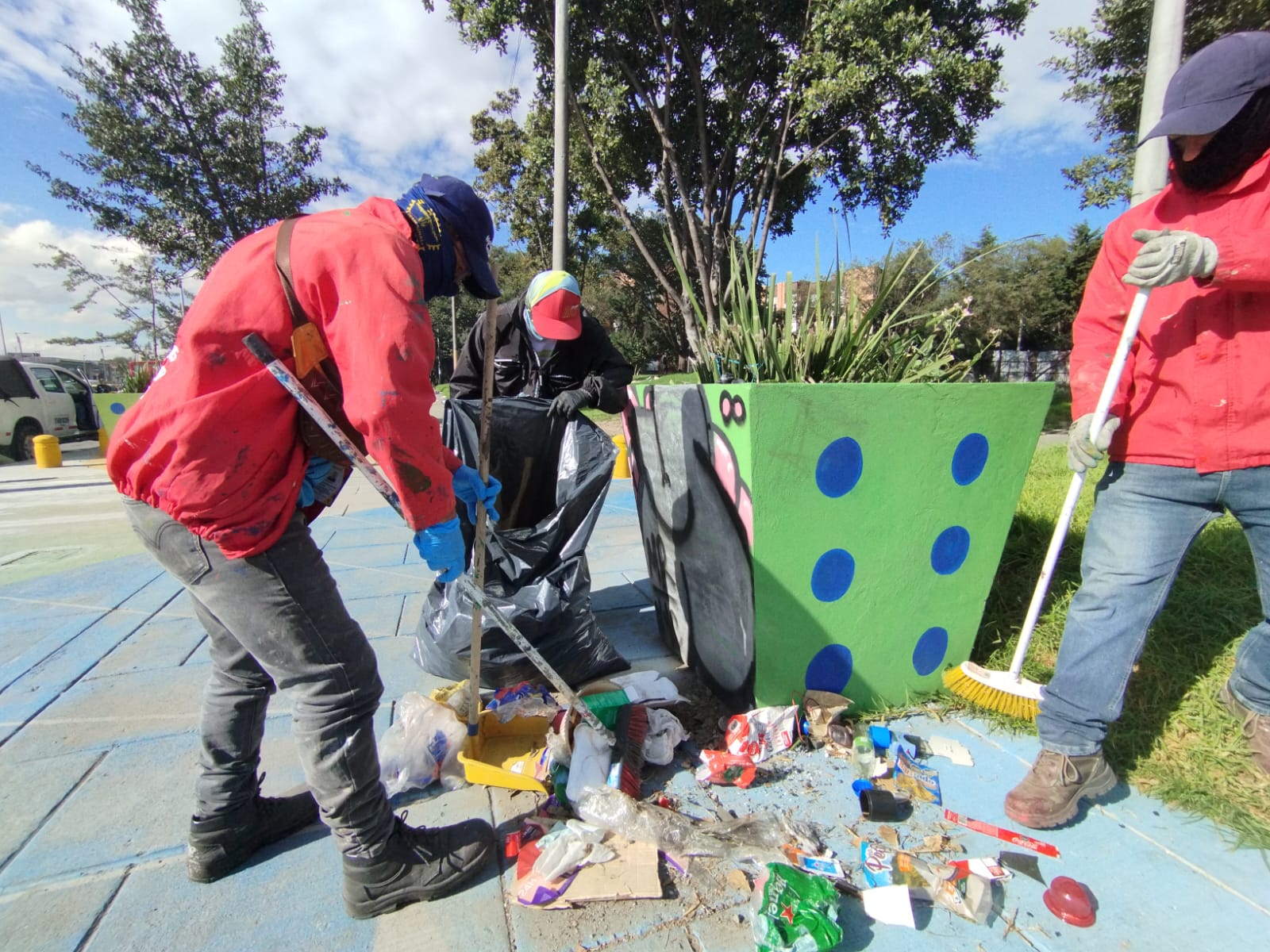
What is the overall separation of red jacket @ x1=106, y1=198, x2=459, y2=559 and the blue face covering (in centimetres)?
14

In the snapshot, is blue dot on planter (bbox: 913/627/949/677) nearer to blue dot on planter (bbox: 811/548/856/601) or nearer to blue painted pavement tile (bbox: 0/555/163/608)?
blue dot on planter (bbox: 811/548/856/601)

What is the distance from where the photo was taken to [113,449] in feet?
4.56

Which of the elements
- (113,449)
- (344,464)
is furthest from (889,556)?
(113,449)

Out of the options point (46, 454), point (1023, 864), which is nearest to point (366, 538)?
point (1023, 864)

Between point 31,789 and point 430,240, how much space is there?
2.12 metres

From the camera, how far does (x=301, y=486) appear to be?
1.58 metres

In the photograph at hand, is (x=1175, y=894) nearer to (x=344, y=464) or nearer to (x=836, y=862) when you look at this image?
(x=836, y=862)

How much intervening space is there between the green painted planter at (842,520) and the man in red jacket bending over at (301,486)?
90cm

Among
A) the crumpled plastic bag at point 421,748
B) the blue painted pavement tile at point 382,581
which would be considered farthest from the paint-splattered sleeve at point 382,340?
the blue painted pavement tile at point 382,581

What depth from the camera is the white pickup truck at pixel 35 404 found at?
38.4 feet

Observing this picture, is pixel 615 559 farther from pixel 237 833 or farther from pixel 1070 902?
pixel 1070 902

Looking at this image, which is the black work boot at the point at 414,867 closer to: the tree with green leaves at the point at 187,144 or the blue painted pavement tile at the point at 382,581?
the blue painted pavement tile at the point at 382,581

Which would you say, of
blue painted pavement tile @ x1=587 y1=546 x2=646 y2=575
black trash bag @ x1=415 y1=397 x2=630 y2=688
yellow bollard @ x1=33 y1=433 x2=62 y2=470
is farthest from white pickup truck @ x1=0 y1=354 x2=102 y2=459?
black trash bag @ x1=415 y1=397 x2=630 y2=688

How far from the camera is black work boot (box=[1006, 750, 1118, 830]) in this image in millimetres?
1731
